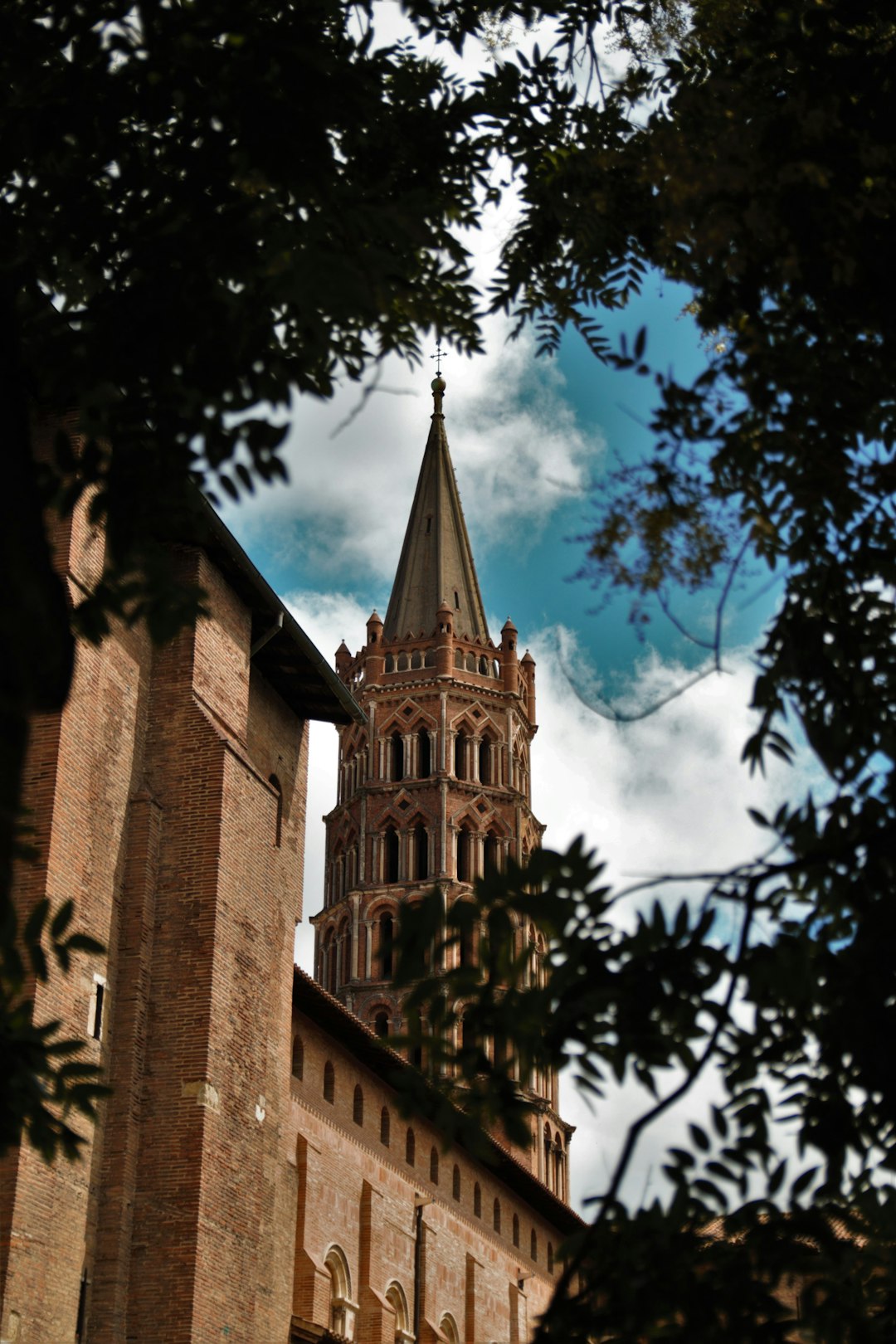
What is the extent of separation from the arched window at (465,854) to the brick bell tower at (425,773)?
41 mm

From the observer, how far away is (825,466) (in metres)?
6.10

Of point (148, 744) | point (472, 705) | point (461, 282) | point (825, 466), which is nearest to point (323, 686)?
point (148, 744)

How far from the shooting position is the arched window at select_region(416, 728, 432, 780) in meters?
63.2

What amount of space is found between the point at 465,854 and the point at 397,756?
4662 mm

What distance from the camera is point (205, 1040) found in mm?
18594

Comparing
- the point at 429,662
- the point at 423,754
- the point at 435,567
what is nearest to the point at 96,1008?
the point at 423,754

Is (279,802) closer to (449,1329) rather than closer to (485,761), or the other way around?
(449,1329)

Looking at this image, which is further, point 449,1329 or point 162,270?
point 449,1329

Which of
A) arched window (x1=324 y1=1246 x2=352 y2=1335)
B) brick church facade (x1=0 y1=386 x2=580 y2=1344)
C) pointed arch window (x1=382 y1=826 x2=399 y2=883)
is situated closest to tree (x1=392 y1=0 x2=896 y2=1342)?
brick church facade (x1=0 y1=386 x2=580 y2=1344)

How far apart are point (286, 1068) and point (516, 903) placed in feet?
57.2

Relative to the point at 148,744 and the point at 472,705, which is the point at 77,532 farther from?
the point at 472,705

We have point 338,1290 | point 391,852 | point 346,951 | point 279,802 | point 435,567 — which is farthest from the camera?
point 435,567

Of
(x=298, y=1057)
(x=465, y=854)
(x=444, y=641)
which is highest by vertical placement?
(x=444, y=641)

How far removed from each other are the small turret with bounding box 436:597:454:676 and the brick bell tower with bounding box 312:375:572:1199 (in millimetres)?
44
